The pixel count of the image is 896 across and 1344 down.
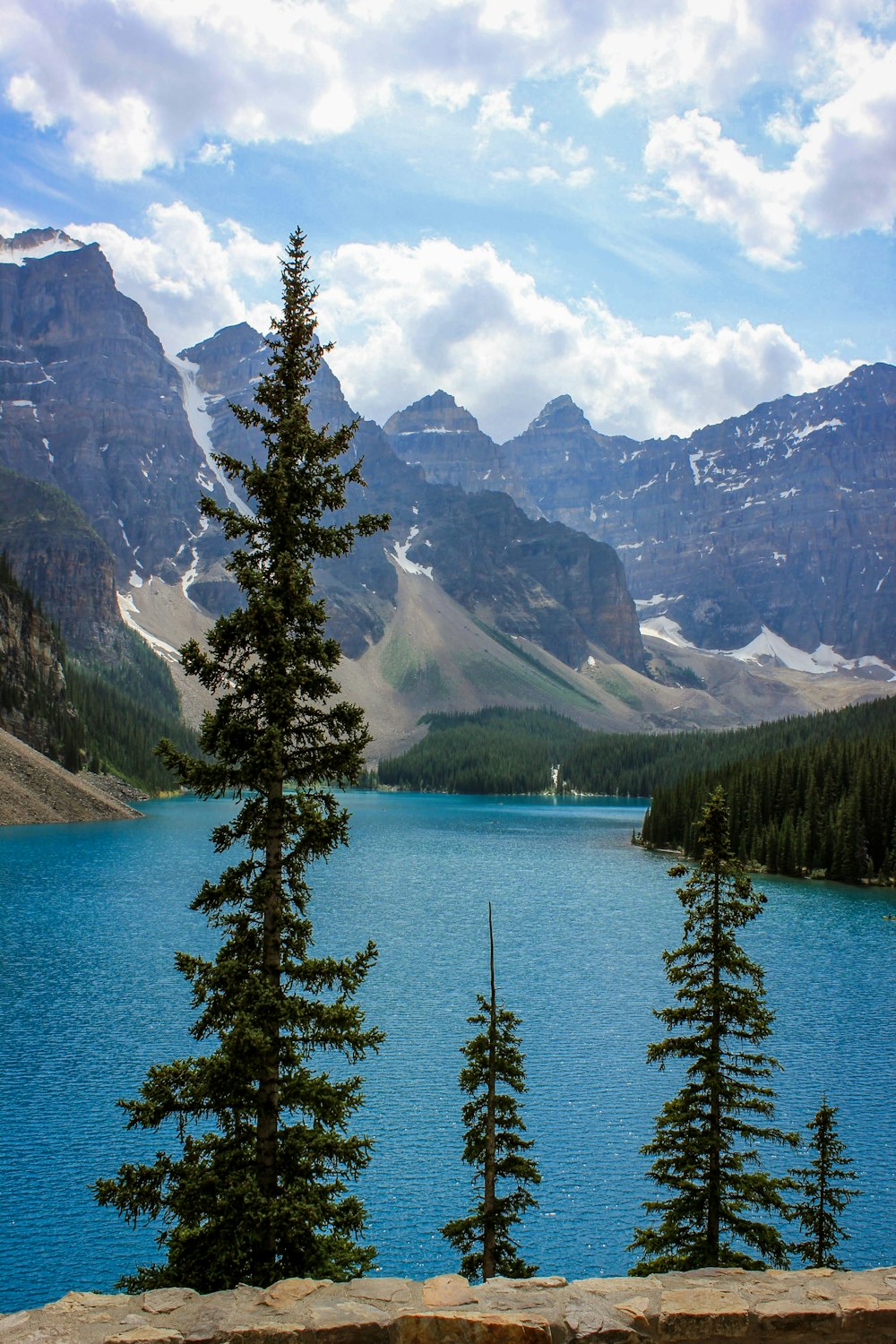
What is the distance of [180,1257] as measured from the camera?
48.7ft

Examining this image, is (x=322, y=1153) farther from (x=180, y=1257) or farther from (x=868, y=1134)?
(x=868, y=1134)

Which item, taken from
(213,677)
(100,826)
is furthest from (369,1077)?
(100,826)

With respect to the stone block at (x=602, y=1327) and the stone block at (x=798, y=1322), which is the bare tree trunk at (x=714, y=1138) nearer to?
the stone block at (x=798, y=1322)

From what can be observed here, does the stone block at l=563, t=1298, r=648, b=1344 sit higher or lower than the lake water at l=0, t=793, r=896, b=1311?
higher

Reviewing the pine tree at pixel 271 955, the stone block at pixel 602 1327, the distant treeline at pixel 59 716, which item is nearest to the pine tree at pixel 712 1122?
the pine tree at pixel 271 955

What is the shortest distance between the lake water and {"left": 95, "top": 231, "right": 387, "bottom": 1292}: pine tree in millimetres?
9563

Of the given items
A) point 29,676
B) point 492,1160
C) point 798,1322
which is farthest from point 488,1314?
point 29,676

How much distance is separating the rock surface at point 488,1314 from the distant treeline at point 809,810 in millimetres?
82431

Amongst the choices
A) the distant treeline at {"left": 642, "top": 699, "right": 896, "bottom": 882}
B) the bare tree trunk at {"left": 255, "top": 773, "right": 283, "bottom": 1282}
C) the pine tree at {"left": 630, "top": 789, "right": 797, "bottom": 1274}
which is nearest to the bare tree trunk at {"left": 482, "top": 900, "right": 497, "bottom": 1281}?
the pine tree at {"left": 630, "top": 789, "right": 797, "bottom": 1274}

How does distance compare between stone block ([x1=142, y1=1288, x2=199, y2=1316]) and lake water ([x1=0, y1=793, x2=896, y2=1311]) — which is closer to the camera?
stone block ([x1=142, y1=1288, x2=199, y2=1316])

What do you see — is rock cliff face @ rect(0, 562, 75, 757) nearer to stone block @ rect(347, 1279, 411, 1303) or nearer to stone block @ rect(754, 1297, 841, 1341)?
stone block @ rect(347, 1279, 411, 1303)

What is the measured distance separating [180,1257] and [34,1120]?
62.7ft

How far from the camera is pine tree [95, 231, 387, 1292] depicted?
14758 mm

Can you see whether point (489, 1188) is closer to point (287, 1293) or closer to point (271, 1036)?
point (271, 1036)
